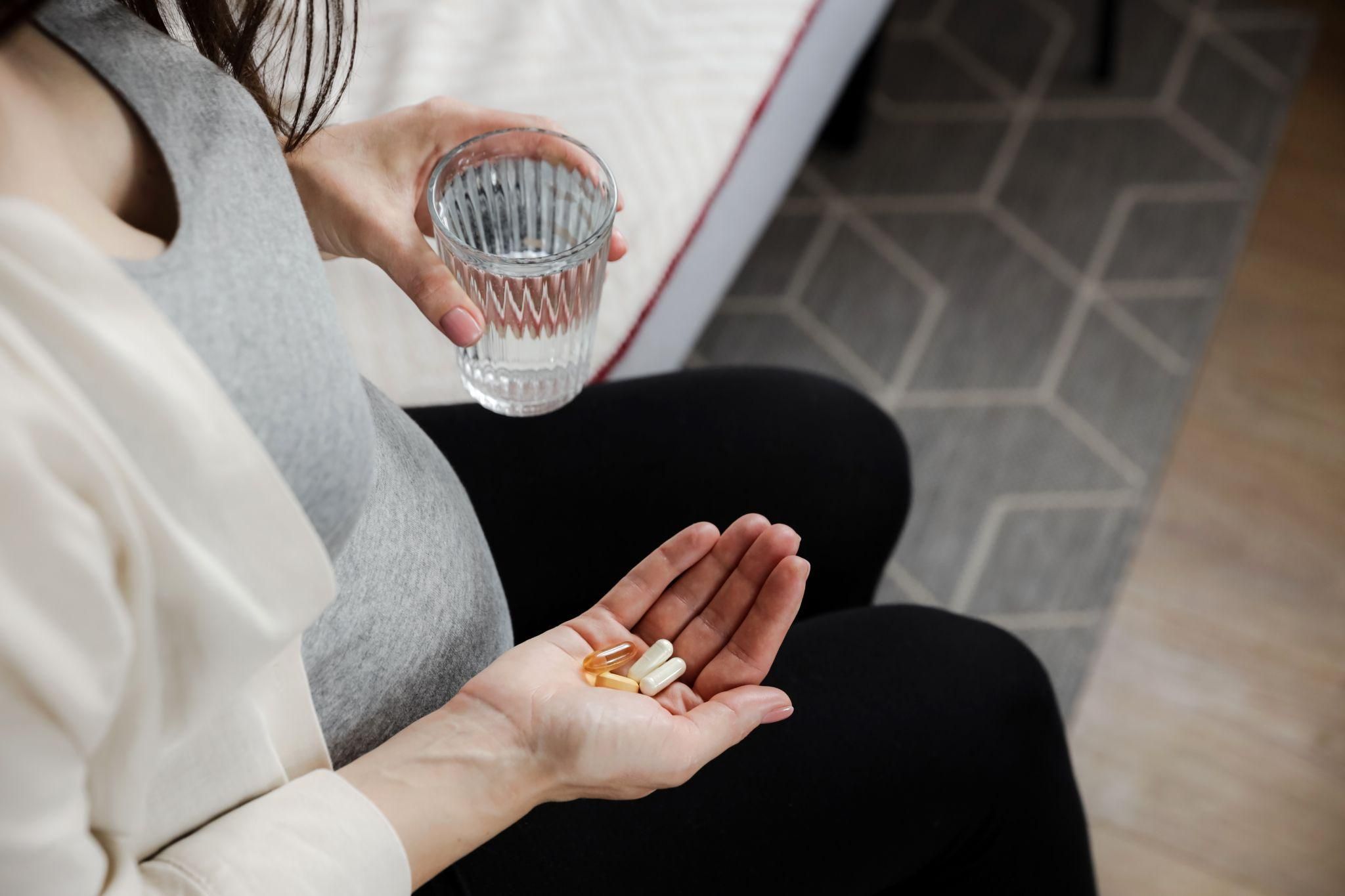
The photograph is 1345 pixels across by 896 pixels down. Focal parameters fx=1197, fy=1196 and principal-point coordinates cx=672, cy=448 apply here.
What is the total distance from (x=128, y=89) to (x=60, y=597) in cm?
25

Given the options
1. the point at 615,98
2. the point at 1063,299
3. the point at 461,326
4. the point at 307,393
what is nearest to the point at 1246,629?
the point at 1063,299

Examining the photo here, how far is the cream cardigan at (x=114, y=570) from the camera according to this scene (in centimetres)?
44

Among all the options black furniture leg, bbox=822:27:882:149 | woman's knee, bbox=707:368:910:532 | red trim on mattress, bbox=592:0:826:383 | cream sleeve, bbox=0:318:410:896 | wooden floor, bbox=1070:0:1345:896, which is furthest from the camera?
black furniture leg, bbox=822:27:882:149

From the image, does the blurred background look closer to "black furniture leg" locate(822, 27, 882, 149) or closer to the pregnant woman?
"black furniture leg" locate(822, 27, 882, 149)

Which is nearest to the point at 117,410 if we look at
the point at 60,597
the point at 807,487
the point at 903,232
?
the point at 60,597

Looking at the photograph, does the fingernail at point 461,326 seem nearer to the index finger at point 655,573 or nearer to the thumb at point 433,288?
the thumb at point 433,288

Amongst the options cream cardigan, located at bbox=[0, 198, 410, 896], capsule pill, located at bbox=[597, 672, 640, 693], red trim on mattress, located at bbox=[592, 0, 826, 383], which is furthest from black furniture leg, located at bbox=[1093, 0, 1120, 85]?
cream cardigan, located at bbox=[0, 198, 410, 896]

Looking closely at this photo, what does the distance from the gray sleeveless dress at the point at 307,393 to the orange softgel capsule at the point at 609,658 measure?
85 mm

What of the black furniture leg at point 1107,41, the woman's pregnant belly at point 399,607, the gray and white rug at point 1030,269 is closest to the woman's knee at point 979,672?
the woman's pregnant belly at point 399,607

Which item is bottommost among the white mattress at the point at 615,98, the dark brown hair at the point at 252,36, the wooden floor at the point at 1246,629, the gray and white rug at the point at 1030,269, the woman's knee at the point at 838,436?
the wooden floor at the point at 1246,629

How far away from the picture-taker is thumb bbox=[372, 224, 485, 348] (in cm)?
71

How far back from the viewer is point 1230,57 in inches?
72.3

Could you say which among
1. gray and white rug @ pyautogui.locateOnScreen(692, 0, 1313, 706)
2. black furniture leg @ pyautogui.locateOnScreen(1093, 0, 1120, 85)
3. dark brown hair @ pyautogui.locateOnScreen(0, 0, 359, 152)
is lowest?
gray and white rug @ pyautogui.locateOnScreen(692, 0, 1313, 706)

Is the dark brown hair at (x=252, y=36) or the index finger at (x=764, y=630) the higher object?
the dark brown hair at (x=252, y=36)
